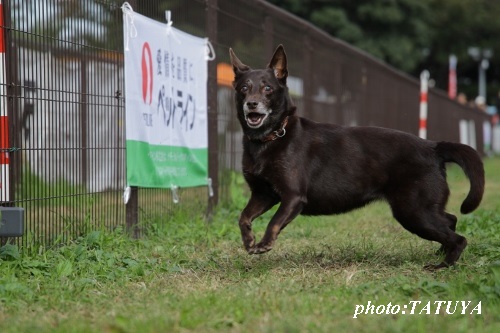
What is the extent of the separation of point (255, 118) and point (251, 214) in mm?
643

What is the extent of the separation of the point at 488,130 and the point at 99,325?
3136cm

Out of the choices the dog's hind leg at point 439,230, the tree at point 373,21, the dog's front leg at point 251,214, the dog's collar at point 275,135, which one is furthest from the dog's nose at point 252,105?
the tree at point 373,21

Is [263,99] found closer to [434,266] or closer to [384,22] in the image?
[434,266]

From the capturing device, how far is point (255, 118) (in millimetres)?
5535

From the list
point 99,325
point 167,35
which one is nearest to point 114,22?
point 167,35

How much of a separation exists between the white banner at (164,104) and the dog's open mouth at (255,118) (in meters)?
1.52

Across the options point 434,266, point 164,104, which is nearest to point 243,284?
point 434,266

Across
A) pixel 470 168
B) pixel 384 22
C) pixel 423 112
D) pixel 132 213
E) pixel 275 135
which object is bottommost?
pixel 132 213

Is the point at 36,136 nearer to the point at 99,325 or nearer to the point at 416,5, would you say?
the point at 99,325

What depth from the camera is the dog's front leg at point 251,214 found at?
535 cm

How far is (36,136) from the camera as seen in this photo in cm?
585

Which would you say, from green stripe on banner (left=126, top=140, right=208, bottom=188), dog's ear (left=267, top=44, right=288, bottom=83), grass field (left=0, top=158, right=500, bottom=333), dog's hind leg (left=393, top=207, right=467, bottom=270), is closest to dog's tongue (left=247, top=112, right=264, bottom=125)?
dog's ear (left=267, top=44, right=288, bottom=83)

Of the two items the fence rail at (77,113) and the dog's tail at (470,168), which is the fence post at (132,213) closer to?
the fence rail at (77,113)

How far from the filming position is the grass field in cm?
378
